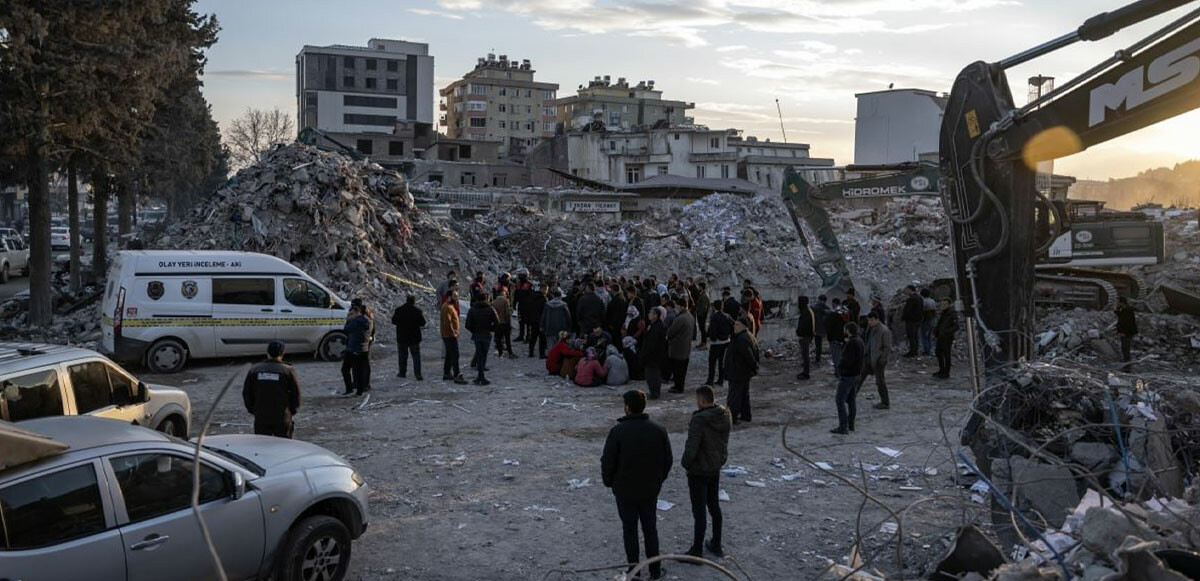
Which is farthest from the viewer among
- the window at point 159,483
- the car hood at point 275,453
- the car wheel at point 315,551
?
the car hood at point 275,453

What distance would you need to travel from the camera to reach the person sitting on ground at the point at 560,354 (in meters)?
16.3

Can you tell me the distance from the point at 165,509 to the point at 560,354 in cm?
1050

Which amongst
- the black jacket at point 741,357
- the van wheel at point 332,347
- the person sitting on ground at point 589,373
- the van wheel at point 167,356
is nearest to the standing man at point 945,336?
the black jacket at point 741,357

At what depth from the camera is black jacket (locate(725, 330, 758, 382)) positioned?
1211 cm

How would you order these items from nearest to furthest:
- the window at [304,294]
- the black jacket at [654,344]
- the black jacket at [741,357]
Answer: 1. the black jacket at [741,357]
2. the black jacket at [654,344]
3. the window at [304,294]

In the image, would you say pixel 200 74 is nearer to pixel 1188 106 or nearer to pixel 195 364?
pixel 195 364

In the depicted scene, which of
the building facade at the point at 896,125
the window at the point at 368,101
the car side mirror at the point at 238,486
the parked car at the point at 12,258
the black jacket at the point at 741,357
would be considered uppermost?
the window at the point at 368,101

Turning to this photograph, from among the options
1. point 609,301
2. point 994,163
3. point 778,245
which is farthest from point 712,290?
point 994,163

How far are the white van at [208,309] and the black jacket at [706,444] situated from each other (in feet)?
38.7

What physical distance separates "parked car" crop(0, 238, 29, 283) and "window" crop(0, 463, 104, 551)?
3275cm

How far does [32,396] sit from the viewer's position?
827 cm

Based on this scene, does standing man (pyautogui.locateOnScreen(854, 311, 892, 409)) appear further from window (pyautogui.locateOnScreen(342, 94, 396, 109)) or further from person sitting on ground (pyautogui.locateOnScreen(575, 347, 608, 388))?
window (pyautogui.locateOnScreen(342, 94, 396, 109))

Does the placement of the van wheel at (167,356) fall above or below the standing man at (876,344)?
below

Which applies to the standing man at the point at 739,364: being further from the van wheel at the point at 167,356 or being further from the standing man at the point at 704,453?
the van wheel at the point at 167,356
